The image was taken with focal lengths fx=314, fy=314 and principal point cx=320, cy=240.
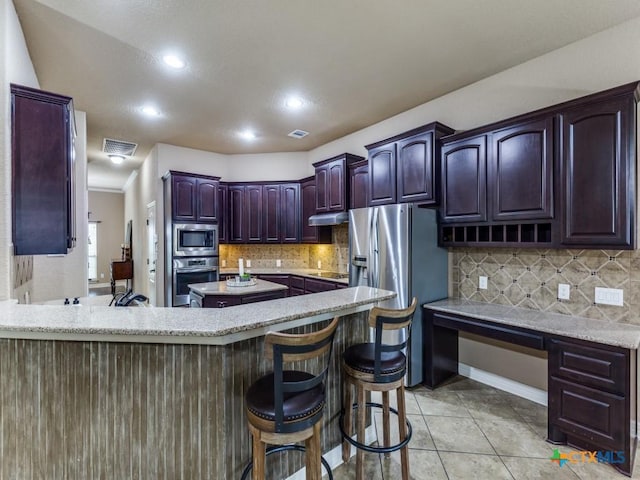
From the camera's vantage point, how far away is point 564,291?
8.68 feet

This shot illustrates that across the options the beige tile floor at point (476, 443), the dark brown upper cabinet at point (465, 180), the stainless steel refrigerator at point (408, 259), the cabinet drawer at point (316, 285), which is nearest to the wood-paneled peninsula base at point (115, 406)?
the beige tile floor at point (476, 443)

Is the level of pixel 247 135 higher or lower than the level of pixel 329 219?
higher

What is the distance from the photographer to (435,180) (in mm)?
3207

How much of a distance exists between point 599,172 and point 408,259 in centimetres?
154

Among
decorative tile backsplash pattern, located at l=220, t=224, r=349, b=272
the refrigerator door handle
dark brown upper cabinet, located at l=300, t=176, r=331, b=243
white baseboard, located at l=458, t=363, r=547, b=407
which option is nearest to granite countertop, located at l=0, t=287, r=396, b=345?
the refrigerator door handle

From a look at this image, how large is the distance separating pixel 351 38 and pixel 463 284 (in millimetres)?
2587

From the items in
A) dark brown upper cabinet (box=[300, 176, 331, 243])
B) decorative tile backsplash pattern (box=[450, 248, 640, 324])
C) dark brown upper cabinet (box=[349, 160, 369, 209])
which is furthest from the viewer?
dark brown upper cabinet (box=[300, 176, 331, 243])

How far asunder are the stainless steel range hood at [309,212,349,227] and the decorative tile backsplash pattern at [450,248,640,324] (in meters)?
1.54

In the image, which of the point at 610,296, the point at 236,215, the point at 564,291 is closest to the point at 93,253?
the point at 236,215

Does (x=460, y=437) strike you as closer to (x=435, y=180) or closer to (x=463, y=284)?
(x=463, y=284)

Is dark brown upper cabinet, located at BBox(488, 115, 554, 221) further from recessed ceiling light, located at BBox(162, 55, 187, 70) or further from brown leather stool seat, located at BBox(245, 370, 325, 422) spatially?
recessed ceiling light, located at BBox(162, 55, 187, 70)

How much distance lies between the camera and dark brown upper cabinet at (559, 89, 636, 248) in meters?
2.10

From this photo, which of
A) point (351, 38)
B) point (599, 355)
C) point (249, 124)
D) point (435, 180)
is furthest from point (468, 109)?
point (249, 124)

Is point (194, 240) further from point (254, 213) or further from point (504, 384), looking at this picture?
point (504, 384)
